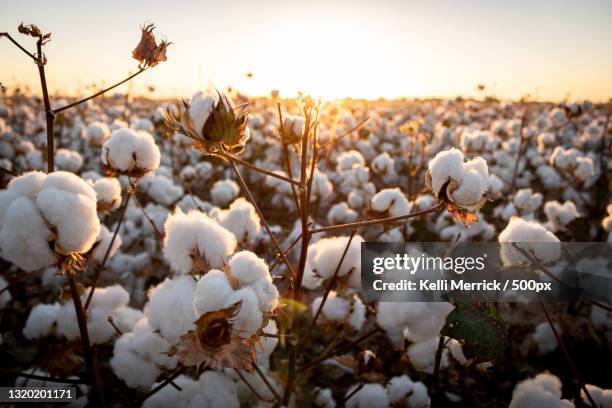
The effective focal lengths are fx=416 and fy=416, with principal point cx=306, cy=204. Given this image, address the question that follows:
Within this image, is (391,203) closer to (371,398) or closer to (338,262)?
(338,262)

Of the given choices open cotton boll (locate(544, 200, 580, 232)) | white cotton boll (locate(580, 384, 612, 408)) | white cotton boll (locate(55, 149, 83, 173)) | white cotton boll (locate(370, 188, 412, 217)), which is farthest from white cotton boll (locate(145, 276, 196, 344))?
white cotton boll (locate(55, 149, 83, 173))

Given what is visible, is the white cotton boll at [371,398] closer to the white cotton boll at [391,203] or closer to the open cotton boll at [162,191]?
the white cotton boll at [391,203]

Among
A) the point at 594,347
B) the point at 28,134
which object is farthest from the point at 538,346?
the point at 28,134

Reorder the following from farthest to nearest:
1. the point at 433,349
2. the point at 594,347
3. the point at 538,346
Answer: the point at 538,346 → the point at 594,347 → the point at 433,349

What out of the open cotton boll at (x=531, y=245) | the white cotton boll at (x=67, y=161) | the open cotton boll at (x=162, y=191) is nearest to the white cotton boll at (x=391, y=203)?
the open cotton boll at (x=531, y=245)

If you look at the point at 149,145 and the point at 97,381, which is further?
the point at 149,145

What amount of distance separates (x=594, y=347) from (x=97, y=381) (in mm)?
Result: 2972

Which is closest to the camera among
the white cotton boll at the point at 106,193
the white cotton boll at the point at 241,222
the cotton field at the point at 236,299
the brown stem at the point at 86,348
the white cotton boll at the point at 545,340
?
the cotton field at the point at 236,299

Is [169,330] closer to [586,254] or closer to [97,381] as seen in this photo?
[97,381]

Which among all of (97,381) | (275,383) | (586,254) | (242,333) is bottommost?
(275,383)

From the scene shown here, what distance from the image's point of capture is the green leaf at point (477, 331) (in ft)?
4.10

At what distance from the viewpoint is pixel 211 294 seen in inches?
36.2

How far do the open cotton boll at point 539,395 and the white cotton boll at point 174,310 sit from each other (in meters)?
1.25

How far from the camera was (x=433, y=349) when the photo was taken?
1.63 meters
